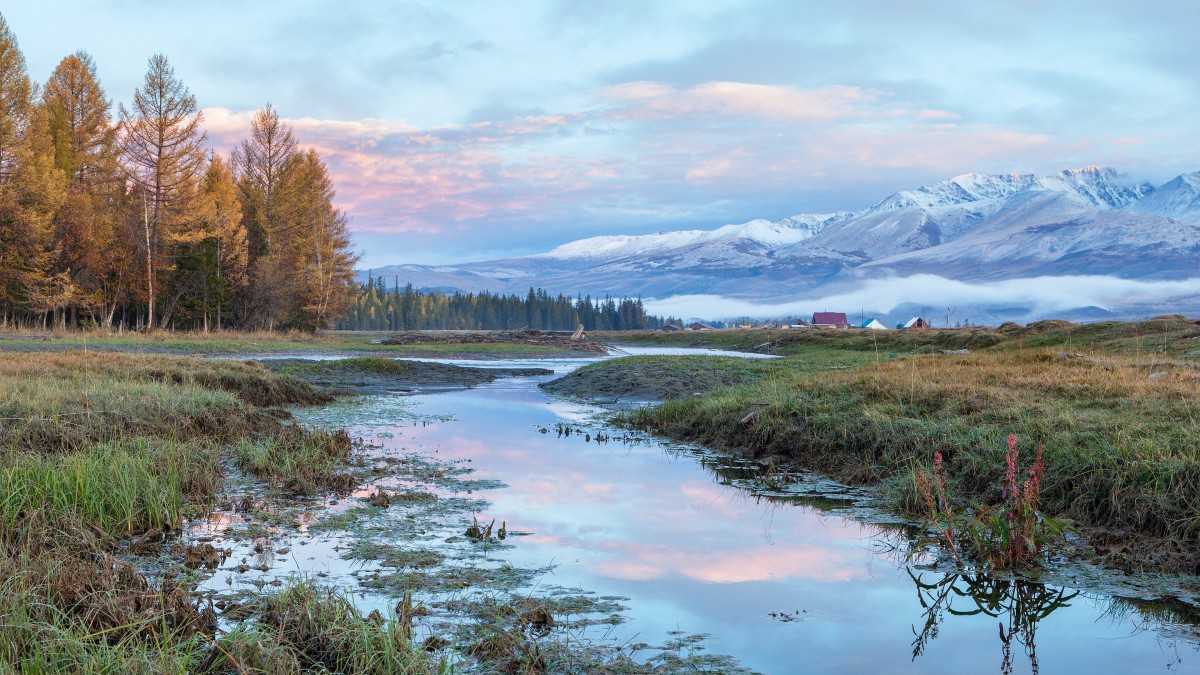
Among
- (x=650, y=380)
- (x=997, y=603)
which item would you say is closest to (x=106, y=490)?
(x=997, y=603)

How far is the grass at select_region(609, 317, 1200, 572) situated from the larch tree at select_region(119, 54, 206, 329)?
39296 millimetres

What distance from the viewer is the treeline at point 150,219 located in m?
41.8

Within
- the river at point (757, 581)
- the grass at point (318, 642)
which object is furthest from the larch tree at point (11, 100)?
the grass at point (318, 642)

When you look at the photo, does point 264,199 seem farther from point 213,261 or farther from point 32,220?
point 32,220

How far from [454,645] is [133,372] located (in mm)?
17040

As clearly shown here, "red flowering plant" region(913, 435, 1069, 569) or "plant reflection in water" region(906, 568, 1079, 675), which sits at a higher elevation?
"red flowering plant" region(913, 435, 1069, 569)

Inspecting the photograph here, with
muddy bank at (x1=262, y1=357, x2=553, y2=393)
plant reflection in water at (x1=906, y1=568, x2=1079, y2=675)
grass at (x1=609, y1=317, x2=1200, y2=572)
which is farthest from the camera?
muddy bank at (x1=262, y1=357, x2=553, y2=393)

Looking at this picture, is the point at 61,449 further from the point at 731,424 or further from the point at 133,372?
the point at 731,424

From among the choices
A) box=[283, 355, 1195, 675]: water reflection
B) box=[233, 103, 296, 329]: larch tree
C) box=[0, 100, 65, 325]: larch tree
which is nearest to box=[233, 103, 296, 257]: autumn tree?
box=[233, 103, 296, 329]: larch tree

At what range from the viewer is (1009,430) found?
11141mm

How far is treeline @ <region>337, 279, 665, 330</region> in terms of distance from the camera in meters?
150

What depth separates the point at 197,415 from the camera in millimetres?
14266

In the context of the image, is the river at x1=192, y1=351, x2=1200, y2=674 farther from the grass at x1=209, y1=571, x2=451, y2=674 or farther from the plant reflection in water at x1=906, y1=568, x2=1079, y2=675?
the grass at x1=209, y1=571, x2=451, y2=674

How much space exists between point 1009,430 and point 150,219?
49.8 metres
